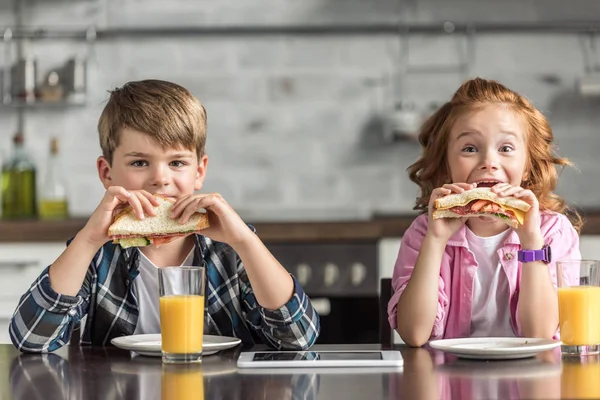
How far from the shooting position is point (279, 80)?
3.43 metres

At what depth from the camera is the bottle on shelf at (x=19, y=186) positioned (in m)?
3.22

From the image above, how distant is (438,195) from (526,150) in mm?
305

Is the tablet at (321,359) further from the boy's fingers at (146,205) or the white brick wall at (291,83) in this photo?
the white brick wall at (291,83)

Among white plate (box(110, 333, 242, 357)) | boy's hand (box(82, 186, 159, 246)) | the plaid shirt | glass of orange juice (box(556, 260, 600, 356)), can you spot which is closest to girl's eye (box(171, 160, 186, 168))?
the plaid shirt

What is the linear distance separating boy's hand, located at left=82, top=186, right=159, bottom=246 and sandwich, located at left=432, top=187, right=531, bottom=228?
50cm

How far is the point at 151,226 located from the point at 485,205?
549 millimetres

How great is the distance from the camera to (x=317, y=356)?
50.4 inches

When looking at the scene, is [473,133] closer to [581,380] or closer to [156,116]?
[156,116]

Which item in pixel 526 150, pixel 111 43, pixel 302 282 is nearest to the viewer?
pixel 526 150

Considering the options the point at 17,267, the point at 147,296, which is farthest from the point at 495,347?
the point at 17,267

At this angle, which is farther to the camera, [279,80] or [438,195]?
[279,80]

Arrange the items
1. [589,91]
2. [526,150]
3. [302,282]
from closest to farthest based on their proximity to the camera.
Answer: [526,150], [302,282], [589,91]

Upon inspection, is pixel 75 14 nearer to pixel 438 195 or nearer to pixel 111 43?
pixel 111 43

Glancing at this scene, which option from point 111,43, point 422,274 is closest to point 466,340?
point 422,274
